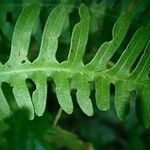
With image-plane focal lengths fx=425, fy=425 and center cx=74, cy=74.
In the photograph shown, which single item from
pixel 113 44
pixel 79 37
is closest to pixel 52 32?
pixel 79 37

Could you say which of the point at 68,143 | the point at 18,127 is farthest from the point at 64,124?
the point at 18,127

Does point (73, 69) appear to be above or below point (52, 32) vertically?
below

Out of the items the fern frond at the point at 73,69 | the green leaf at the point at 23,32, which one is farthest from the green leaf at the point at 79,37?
the green leaf at the point at 23,32

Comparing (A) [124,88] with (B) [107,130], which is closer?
(A) [124,88]

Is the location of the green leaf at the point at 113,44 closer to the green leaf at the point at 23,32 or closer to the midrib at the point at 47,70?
the midrib at the point at 47,70

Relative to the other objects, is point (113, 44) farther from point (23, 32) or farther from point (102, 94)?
point (23, 32)

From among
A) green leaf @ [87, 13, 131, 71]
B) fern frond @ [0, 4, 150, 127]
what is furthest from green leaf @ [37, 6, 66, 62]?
green leaf @ [87, 13, 131, 71]

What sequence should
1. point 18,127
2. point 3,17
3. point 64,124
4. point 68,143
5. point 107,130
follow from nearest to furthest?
point 18,127 → point 3,17 → point 68,143 → point 64,124 → point 107,130

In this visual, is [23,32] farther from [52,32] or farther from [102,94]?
[102,94]

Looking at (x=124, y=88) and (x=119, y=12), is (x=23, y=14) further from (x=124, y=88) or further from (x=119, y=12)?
(x=119, y=12)
